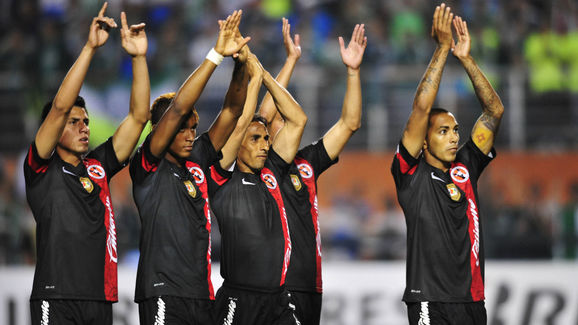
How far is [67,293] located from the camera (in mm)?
5965

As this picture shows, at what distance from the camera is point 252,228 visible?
22.3 ft

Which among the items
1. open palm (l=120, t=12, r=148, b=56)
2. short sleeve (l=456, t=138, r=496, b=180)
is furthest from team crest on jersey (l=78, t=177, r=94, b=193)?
short sleeve (l=456, t=138, r=496, b=180)

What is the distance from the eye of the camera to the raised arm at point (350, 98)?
7.48 meters

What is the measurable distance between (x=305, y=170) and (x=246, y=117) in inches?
37.4

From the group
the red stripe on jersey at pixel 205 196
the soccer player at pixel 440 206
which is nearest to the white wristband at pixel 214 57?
the red stripe on jersey at pixel 205 196

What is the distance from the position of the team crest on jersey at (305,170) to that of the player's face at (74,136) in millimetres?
2075

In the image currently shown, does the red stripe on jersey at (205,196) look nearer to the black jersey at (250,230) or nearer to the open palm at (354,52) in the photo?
the black jersey at (250,230)

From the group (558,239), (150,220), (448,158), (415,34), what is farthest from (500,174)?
(150,220)

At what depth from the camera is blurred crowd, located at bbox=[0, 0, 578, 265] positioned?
13086mm

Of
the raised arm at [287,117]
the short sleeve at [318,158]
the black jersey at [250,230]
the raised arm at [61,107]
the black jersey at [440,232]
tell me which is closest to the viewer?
the raised arm at [61,107]

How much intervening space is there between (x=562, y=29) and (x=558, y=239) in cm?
525

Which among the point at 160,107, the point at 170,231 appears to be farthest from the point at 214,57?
the point at 170,231

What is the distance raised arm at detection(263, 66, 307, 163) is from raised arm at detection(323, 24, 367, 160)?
54 centimetres

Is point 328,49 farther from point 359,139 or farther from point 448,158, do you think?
point 448,158
